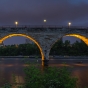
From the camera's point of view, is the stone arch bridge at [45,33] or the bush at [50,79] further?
the stone arch bridge at [45,33]

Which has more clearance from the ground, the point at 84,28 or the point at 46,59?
the point at 84,28

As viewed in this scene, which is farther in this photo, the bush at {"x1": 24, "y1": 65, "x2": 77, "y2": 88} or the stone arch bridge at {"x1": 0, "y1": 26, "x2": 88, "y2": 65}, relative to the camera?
the stone arch bridge at {"x1": 0, "y1": 26, "x2": 88, "y2": 65}

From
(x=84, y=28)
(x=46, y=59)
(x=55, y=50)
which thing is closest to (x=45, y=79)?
(x=46, y=59)

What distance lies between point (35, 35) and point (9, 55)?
48288 mm

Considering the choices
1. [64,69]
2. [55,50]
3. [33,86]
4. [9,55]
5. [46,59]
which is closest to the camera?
[33,86]

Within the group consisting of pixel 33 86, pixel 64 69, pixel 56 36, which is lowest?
pixel 33 86

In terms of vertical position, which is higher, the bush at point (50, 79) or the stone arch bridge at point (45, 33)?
the stone arch bridge at point (45, 33)

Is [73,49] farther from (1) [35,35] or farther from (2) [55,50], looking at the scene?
(1) [35,35]

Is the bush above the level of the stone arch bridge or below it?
below

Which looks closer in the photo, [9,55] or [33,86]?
[33,86]

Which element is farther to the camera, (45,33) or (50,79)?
(45,33)

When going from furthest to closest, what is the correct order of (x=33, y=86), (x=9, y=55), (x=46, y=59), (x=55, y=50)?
(x=9, y=55), (x=55, y=50), (x=46, y=59), (x=33, y=86)

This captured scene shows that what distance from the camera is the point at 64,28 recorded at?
44.9 meters

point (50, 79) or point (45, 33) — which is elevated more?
point (45, 33)
